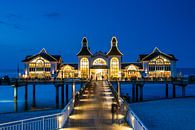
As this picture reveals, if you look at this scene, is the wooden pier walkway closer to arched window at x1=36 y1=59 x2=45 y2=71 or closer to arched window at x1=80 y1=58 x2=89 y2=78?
arched window at x1=80 y1=58 x2=89 y2=78

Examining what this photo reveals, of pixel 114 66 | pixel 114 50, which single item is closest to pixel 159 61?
pixel 114 66

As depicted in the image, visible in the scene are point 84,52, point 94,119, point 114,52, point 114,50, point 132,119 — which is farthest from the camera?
point 114,50

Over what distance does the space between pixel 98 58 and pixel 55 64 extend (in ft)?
28.6

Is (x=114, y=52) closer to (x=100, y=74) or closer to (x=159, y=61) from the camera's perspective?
(x=100, y=74)

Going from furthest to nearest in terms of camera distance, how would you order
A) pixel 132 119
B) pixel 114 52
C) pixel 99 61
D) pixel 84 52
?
pixel 114 52
pixel 84 52
pixel 99 61
pixel 132 119

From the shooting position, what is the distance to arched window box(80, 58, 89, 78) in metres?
74.2

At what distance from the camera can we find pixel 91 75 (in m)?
73.7

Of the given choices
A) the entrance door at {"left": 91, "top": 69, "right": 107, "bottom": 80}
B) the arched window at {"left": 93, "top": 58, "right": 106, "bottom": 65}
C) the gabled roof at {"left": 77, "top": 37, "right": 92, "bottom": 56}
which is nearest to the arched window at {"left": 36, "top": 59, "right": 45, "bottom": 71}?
the gabled roof at {"left": 77, "top": 37, "right": 92, "bottom": 56}

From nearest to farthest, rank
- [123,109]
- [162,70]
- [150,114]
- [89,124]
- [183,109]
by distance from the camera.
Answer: [89,124] < [123,109] < [150,114] < [183,109] < [162,70]

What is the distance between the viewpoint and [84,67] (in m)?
74.6

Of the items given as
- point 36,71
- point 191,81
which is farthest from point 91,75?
point 191,81

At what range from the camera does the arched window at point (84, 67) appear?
74250 millimetres

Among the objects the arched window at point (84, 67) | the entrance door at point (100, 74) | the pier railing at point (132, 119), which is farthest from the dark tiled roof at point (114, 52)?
the pier railing at point (132, 119)

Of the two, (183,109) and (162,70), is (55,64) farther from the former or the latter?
(183,109)
